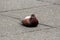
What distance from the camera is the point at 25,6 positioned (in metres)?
9.31

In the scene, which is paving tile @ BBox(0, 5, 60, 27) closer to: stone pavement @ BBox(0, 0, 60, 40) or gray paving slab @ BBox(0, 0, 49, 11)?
stone pavement @ BBox(0, 0, 60, 40)

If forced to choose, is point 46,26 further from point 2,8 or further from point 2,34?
point 2,8

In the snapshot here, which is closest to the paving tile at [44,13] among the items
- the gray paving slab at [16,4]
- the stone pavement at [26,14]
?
the stone pavement at [26,14]

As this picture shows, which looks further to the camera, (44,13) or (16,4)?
(16,4)

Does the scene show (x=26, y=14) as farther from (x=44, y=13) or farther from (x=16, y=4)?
(x=16, y=4)

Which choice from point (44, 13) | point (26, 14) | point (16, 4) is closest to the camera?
point (26, 14)

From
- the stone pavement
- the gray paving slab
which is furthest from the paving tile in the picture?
the gray paving slab

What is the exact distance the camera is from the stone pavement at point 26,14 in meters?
6.00

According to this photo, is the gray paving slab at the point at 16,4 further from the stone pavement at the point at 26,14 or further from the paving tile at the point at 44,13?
the paving tile at the point at 44,13

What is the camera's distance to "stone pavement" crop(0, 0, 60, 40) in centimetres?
600

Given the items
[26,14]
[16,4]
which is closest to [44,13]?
[26,14]

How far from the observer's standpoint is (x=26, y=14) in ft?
26.5

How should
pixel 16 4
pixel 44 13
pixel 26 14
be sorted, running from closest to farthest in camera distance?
pixel 26 14 → pixel 44 13 → pixel 16 4

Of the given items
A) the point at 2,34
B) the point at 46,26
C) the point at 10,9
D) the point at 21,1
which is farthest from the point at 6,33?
the point at 21,1
